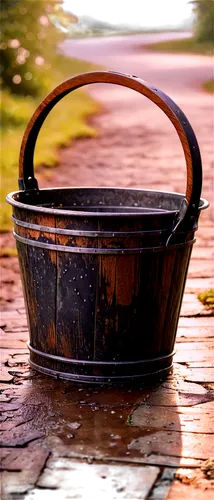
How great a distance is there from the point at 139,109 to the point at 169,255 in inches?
573

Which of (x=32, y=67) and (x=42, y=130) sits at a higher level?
(x=32, y=67)

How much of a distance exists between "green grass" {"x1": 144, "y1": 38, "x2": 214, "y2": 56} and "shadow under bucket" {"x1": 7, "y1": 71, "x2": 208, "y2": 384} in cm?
3438

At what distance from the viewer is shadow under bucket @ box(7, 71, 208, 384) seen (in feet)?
11.8

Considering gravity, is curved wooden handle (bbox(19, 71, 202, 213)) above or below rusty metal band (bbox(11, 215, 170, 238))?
above

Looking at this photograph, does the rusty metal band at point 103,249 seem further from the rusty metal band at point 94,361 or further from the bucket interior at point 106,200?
the bucket interior at point 106,200

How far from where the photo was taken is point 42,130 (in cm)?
1373

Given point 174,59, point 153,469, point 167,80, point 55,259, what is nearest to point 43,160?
point 55,259

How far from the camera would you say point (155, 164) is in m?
10.9

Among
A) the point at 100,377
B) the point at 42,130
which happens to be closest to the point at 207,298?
the point at 100,377

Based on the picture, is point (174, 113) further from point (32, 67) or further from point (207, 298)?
point (32, 67)

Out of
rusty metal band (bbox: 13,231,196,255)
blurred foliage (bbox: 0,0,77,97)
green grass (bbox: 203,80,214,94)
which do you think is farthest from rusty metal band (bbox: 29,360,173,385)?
green grass (bbox: 203,80,214,94)

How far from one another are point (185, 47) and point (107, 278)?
39.2 metres

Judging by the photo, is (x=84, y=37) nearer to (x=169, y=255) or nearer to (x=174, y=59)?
(x=174, y=59)

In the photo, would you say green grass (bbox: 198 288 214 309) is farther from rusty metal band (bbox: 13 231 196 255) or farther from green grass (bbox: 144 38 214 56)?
green grass (bbox: 144 38 214 56)
